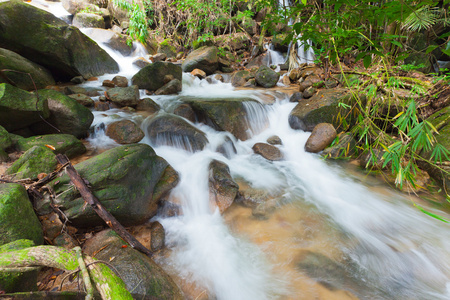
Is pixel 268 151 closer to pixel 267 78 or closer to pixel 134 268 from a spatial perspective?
pixel 134 268

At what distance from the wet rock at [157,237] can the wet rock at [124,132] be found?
2.08 meters

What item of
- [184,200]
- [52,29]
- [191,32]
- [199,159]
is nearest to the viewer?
[184,200]

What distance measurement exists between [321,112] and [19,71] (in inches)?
267

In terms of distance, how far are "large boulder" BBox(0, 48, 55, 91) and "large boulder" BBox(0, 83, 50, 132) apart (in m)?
0.82

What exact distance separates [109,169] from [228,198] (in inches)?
69.2

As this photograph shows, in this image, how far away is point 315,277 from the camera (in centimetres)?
235

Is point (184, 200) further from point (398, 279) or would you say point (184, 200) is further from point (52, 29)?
point (52, 29)

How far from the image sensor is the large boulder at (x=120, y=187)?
7.96 ft

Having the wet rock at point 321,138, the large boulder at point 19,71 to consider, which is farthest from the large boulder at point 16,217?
the wet rock at point 321,138

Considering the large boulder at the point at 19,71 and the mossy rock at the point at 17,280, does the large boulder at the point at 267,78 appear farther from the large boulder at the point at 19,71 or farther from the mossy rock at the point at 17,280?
the mossy rock at the point at 17,280

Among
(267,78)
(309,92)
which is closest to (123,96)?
(267,78)

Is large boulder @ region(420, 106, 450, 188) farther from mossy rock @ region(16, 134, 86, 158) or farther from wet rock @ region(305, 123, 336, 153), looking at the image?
mossy rock @ region(16, 134, 86, 158)

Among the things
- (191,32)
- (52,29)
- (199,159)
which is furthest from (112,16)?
(199,159)

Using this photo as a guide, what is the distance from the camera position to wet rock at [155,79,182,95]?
670cm
